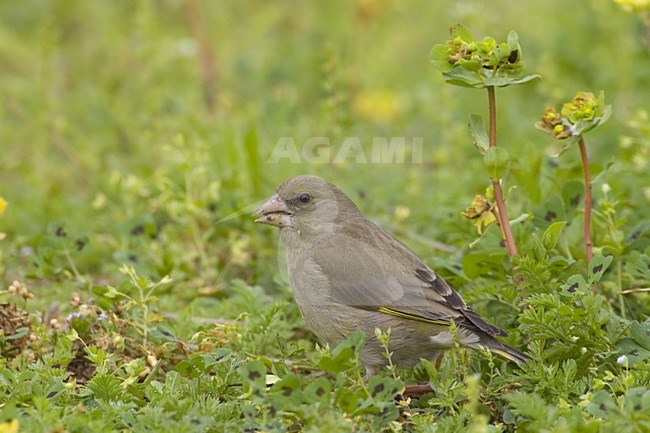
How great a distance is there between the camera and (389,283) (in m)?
4.13

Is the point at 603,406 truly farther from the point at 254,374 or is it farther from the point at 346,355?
the point at 254,374

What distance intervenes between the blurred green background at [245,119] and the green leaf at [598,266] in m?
0.73

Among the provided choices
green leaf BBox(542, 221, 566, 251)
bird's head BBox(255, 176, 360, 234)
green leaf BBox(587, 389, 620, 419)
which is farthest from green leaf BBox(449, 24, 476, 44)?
green leaf BBox(587, 389, 620, 419)

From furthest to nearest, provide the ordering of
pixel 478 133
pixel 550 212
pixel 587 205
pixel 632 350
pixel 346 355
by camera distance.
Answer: pixel 550 212
pixel 587 205
pixel 478 133
pixel 632 350
pixel 346 355

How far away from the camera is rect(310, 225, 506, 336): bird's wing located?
13.1 feet

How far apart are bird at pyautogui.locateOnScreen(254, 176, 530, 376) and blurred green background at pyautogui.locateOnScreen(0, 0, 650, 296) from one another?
44 cm

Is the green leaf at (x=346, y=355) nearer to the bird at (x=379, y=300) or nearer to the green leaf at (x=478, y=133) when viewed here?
the bird at (x=379, y=300)

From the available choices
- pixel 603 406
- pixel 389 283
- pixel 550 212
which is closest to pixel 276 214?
pixel 389 283

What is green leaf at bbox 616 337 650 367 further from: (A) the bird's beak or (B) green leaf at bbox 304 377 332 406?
(A) the bird's beak

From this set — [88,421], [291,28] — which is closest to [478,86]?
[88,421]

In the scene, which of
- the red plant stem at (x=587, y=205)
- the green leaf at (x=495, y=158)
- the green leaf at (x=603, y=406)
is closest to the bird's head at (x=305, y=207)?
the green leaf at (x=495, y=158)

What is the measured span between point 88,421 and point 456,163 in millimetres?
4101

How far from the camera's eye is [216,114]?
7.66m

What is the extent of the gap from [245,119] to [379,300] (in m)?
3.24
